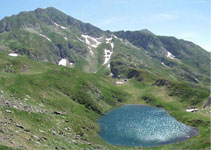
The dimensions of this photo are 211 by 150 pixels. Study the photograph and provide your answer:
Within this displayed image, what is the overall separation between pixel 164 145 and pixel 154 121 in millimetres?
44550

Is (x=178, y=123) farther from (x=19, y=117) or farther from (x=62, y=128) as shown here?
(x=19, y=117)

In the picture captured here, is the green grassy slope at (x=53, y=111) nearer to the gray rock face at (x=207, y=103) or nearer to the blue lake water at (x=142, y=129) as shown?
the gray rock face at (x=207, y=103)

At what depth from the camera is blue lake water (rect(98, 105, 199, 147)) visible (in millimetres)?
111375

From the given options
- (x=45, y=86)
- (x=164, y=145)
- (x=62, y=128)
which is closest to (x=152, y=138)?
(x=164, y=145)

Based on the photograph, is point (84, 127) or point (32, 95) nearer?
point (84, 127)

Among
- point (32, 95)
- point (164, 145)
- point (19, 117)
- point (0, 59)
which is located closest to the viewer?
point (19, 117)

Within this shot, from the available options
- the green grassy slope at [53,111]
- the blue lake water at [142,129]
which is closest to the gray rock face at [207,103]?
the green grassy slope at [53,111]

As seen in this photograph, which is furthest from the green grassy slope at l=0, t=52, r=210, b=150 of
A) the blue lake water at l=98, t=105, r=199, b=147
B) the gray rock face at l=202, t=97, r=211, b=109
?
the blue lake water at l=98, t=105, r=199, b=147

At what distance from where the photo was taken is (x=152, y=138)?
374ft

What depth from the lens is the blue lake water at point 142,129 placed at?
111375 millimetres

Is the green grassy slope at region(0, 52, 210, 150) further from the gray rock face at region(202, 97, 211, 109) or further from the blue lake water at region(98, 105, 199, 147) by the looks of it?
the blue lake water at region(98, 105, 199, 147)

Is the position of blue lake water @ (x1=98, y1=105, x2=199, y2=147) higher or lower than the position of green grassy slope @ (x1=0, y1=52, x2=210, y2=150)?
lower

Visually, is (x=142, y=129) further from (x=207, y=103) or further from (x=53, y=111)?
(x=207, y=103)

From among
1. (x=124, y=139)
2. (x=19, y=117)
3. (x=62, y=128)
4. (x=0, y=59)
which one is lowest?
(x=124, y=139)
